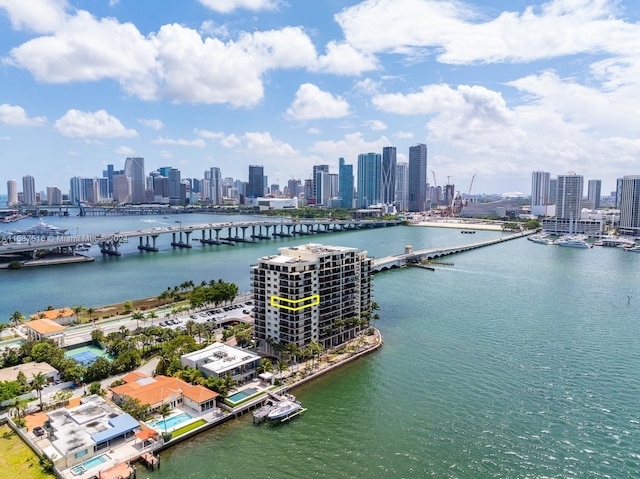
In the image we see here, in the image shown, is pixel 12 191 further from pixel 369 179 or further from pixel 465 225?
pixel 465 225

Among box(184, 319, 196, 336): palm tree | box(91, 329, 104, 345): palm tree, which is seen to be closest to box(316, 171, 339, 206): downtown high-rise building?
box(184, 319, 196, 336): palm tree

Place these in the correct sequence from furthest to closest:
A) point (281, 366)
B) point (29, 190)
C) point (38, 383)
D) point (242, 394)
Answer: point (29, 190), point (281, 366), point (242, 394), point (38, 383)

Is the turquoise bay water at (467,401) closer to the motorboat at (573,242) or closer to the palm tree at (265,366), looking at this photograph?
the palm tree at (265,366)

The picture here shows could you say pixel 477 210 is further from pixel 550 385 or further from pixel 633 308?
pixel 550 385

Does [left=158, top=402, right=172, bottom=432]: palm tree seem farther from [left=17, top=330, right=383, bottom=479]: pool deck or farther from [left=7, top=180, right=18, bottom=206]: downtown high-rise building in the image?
[left=7, top=180, right=18, bottom=206]: downtown high-rise building

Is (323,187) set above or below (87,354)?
above

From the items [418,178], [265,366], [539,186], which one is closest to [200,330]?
[265,366]
